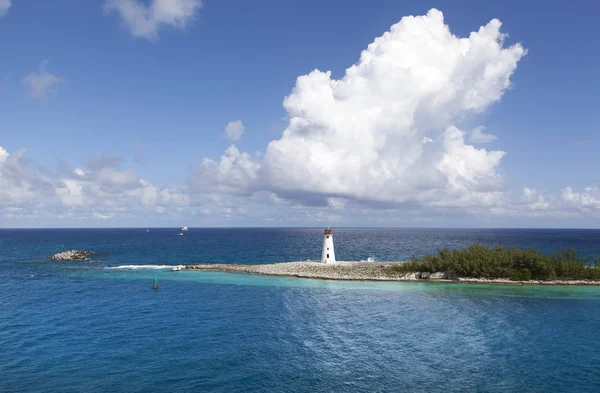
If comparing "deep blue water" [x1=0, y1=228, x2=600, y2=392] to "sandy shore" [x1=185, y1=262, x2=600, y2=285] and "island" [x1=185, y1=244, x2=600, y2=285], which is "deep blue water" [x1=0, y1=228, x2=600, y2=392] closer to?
"sandy shore" [x1=185, y1=262, x2=600, y2=285]

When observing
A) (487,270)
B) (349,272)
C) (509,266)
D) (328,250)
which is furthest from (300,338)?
(509,266)

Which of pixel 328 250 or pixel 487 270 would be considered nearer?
pixel 487 270

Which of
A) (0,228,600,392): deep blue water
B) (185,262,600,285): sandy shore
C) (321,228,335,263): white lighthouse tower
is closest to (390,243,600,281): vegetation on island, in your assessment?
(185,262,600,285): sandy shore

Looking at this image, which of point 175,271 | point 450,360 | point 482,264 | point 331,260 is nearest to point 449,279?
point 482,264

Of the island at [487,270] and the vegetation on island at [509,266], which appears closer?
the island at [487,270]

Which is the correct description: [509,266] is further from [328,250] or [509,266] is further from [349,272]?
[328,250]

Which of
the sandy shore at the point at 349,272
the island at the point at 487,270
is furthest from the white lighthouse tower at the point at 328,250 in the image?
the island at the point at 487,270

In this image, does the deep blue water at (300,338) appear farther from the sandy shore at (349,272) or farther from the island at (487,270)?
the island at (487,270)
